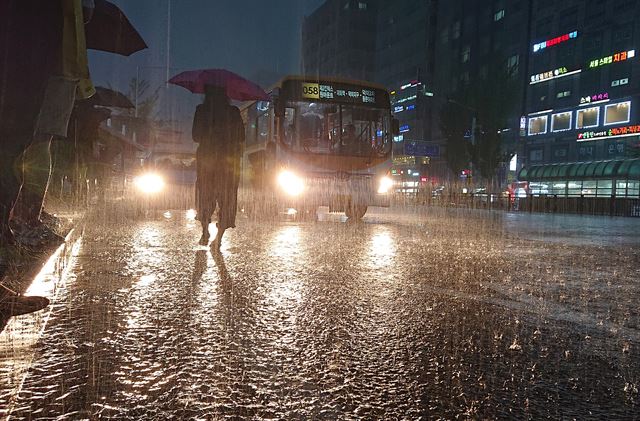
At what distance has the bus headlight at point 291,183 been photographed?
1172 cm

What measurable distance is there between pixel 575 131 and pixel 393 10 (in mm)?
48136

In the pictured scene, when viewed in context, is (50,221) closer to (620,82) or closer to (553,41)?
(620,82)

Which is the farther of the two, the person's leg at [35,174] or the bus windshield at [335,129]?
the bus windshield at [335,129]


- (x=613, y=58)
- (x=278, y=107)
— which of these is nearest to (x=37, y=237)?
(x=278, y=107)

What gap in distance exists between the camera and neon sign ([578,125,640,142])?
143ft

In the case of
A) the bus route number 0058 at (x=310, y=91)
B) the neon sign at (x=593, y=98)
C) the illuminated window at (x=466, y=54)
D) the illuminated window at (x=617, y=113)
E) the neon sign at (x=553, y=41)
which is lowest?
the bus route number 0058 at (x=310, y=91)

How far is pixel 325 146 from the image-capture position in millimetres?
11984

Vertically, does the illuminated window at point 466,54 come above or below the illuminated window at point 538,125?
above

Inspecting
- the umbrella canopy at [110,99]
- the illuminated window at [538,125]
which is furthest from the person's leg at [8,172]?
the illuminated window at [538,125]

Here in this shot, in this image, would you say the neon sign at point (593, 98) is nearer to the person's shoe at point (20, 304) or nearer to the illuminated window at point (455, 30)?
the illuminated window at point (455, 30)

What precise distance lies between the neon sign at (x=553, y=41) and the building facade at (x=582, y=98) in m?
0.10

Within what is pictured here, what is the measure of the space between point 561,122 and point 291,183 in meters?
47.4

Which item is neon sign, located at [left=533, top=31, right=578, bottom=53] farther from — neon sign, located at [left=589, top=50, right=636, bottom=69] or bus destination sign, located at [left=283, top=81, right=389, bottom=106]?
bus destination sign, located at [left=283, top=81, right=389, bottom=106]

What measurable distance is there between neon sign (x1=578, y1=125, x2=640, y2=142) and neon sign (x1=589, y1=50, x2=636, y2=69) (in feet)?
20.8
